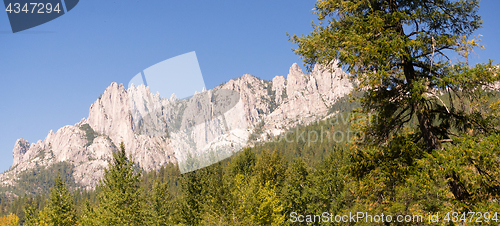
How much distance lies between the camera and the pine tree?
21.4 m

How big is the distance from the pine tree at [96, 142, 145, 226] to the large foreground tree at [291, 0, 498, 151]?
1880cm

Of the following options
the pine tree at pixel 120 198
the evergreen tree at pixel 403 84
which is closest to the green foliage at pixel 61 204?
the pine tree at pixel 120 198

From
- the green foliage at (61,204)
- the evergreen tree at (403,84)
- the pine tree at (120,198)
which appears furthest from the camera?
the green foliage at (61,204)

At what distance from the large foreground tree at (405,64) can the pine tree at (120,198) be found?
18801mm

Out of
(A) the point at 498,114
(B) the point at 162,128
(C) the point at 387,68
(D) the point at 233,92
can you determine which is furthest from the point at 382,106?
(B) the point at 162,128

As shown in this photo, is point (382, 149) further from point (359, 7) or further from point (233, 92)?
point (233, 92)

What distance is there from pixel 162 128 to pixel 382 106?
7.53 meters

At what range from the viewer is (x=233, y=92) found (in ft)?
37.3

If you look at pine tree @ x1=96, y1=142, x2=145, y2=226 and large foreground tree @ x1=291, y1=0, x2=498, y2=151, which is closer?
large foreground tree @ x1=291, y1=0, x2=498, y2=151

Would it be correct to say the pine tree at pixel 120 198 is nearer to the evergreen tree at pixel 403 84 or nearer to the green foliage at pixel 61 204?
the green foliage at pixel 61 204

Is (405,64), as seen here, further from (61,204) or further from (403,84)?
(61,204)

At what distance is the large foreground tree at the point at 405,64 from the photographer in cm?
654

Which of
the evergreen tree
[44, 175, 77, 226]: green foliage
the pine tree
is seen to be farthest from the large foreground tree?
[44, 175, 77, 226]: green foliage

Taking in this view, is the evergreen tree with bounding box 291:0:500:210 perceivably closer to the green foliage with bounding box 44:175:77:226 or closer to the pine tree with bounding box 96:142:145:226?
the pine tree with bounding box 96:142:145:226
